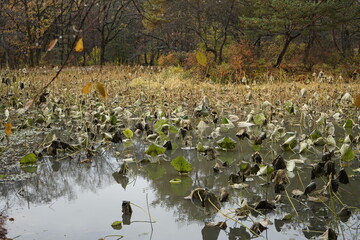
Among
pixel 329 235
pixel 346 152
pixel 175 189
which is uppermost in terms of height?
pixel 346 152

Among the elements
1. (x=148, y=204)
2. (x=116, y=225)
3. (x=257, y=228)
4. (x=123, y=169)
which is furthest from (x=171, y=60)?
(x=257, y=228)

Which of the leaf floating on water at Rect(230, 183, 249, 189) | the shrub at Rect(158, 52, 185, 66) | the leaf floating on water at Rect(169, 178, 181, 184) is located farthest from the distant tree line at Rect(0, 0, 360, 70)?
the leaf floating on water at Rect(230, 183, 249, 189)

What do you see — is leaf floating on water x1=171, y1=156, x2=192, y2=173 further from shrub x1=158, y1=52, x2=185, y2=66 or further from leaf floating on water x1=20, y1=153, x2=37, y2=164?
shrub x1=158, y1=52, x2=185, y2=66

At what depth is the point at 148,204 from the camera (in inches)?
105

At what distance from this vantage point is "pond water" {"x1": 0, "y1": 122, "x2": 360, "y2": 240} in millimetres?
2215

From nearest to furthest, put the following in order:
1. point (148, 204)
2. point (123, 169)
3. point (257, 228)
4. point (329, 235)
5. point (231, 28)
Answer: point (329, 235) → point (257, 228) → point (148, 204) → point (123, 169) → point (231, 28)

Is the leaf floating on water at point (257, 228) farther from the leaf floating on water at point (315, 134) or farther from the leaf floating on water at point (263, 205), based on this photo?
the leaf floating on water at point (315, 134)

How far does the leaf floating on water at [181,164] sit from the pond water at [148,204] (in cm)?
8

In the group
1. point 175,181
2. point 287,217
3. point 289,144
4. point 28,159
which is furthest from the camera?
point 289,144

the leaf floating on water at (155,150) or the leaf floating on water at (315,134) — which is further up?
the leaf floating on water at (155,150)

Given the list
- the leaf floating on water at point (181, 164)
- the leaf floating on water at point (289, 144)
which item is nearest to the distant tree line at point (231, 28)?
the leaf floating on water at point (289, 144)

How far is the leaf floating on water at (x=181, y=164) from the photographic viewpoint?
311cm

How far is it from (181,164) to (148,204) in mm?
559

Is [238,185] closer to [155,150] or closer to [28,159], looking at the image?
[155,150]
